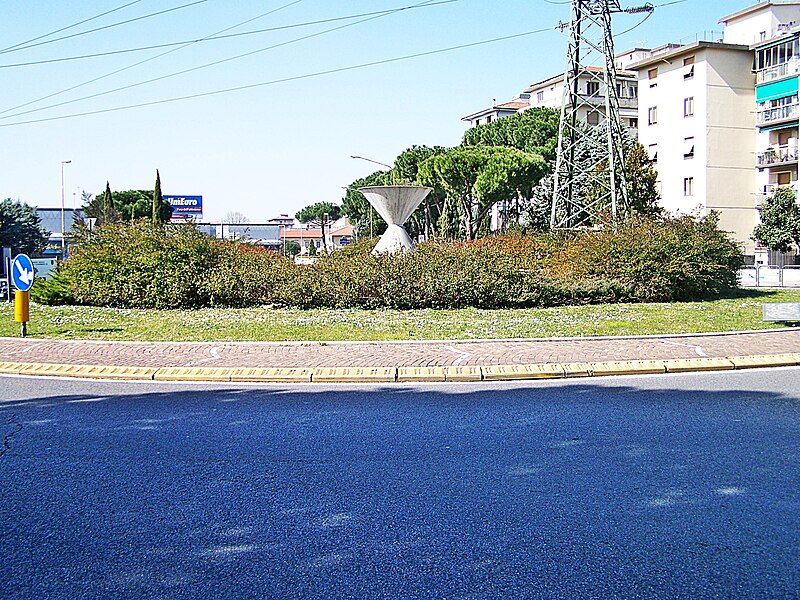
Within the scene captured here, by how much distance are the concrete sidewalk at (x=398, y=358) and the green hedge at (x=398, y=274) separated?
14.8 ft

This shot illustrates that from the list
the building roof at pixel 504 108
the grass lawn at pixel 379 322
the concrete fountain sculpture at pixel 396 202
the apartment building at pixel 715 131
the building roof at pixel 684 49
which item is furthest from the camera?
the building roof at pixel 504 108

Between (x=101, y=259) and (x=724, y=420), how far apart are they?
1457 cm

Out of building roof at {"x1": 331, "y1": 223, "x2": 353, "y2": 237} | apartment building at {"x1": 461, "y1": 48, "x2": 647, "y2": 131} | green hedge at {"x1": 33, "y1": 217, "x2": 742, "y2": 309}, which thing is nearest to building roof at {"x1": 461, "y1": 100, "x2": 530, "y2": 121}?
apartment building at {"x1": 461, "y1": 48, "x2": 647, "y2": 131}

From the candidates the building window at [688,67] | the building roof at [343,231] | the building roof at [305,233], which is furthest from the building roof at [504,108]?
the building roof at [305,233]

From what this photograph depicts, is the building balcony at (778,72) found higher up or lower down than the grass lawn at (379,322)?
higher up

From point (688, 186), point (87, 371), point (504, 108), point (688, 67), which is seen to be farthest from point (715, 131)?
point (87, 371)

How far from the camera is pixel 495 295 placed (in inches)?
655

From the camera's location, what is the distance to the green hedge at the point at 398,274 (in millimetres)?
16750

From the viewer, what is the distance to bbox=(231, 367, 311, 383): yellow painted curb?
32.9 ft

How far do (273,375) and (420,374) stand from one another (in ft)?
5.90

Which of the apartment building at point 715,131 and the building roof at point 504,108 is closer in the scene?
the apartment building at point 715,131

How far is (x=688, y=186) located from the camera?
55.4m

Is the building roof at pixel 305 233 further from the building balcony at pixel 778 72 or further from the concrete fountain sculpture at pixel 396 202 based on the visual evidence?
the concrete fountain sculpture at pixel 396 202

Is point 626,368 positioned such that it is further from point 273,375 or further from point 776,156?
point 776,156
